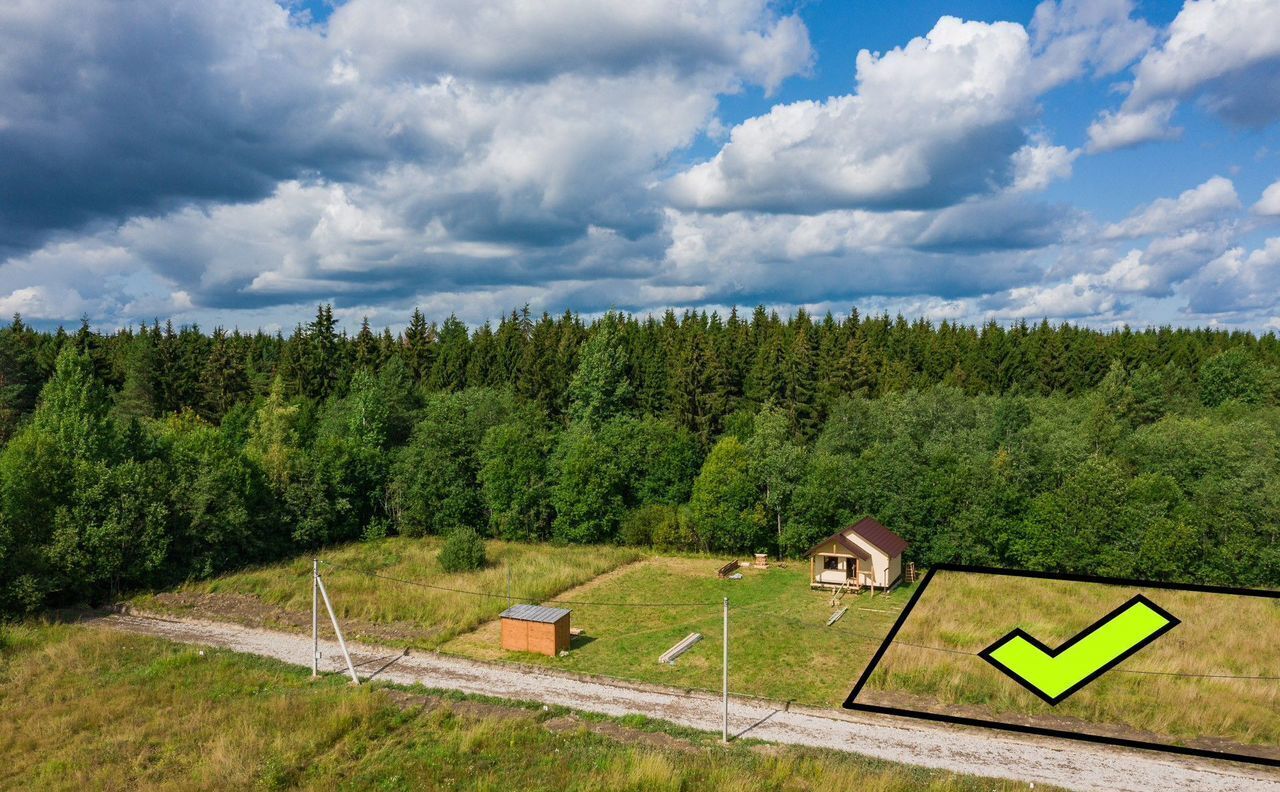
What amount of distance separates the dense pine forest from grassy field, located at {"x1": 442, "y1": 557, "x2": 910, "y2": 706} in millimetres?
7212

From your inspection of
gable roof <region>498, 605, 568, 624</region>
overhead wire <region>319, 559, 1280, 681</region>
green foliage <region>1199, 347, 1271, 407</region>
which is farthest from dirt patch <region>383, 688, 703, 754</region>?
green foliage <region>1199, 347, 1271, 407</region>

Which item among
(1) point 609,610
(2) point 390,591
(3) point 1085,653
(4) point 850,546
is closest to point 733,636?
(1) point 609,610

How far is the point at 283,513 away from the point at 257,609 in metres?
12.4

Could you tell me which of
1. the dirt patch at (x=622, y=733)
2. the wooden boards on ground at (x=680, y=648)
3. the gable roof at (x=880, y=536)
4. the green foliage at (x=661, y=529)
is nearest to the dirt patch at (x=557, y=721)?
the dirt patch at (x=622, y=733)

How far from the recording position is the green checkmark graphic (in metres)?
5.02

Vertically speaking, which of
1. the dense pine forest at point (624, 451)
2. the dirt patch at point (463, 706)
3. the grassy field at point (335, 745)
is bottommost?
the dirt patch at point (463, 706)

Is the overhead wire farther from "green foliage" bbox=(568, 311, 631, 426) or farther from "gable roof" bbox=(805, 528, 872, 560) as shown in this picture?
"green foliage" bbox=(568, 311, 631, 426)

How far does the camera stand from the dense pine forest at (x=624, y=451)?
3303 centimetres

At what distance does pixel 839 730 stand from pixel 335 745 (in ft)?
38.5

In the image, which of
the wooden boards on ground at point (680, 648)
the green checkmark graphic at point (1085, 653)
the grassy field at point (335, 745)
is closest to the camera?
the green checkmark graphic at point (1085, 653)

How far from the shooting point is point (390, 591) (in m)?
30.7

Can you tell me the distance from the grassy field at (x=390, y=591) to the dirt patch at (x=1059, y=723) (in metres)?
14.4

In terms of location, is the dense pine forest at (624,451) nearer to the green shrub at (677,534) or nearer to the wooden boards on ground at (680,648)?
the green shrub at (677,534)

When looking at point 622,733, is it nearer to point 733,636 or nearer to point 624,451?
point 733,636
